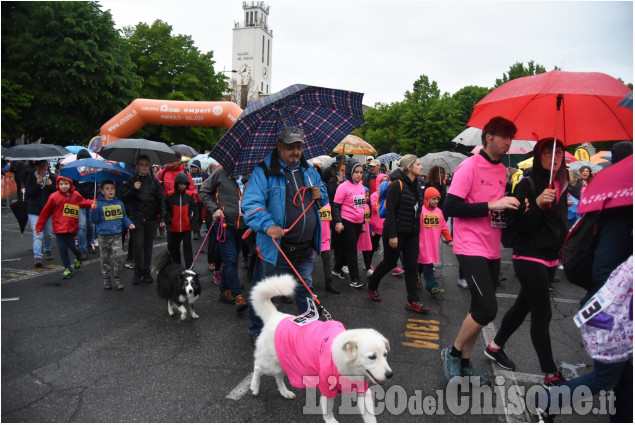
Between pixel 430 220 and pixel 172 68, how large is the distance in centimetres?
3096

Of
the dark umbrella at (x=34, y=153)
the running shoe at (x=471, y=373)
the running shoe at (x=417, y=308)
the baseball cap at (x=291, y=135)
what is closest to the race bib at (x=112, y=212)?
the dark umbrella at (x=34, y=153)

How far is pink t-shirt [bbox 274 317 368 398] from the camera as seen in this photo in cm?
265

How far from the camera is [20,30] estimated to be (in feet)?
66.4

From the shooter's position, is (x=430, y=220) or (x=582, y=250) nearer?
(x=582, y=250)

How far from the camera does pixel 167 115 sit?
53.6ft

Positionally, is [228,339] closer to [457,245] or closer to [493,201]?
[457,245]

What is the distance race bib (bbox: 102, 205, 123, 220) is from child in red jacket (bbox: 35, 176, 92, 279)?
3.68 ft

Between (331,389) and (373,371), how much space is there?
0.33m

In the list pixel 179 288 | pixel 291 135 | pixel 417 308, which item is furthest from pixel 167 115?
pixel 291 135

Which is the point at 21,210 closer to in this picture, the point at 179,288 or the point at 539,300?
the point at 179,288

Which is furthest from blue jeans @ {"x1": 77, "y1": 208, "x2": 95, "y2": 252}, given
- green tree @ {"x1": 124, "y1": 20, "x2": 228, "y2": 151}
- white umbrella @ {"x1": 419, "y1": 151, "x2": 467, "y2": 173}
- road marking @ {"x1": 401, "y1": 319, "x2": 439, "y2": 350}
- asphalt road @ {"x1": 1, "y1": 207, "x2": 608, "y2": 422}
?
green tree @ {"x1": 124, "y1": 20, "x2": 228, "y2": 151}

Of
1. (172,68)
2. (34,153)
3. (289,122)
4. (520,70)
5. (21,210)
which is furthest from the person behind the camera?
(520,70)

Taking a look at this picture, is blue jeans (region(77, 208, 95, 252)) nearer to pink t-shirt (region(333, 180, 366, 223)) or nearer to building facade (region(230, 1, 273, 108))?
pink t-shirt (region(333, 180, 366, 223))

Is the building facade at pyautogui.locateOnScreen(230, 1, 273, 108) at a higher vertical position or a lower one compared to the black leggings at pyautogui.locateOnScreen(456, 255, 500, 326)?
higher
